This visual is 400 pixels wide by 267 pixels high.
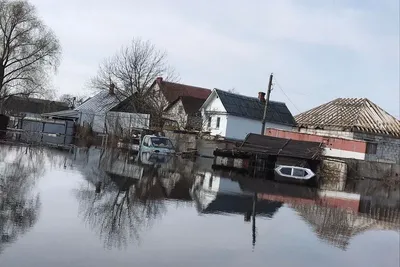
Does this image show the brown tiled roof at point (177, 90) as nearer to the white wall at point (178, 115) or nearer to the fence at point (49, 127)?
the white wall at point (178, 115)

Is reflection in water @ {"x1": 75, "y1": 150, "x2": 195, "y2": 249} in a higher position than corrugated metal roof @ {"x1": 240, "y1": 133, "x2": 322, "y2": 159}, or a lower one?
lower

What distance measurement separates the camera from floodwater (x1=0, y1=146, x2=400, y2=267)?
8531mm

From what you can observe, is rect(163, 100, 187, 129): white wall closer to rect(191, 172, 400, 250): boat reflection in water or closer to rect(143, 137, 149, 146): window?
rect(143, 137, 149, 146): window

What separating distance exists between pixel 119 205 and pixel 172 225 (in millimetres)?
2374

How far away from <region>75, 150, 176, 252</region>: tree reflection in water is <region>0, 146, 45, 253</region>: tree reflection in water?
A: 1.14m

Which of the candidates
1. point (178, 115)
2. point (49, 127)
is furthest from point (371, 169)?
point (49, 127)

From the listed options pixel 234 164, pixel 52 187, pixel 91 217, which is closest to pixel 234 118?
pixel 234 164

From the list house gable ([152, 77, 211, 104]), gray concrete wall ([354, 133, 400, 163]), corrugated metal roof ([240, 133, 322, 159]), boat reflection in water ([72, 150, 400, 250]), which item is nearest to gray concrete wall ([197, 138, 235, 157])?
corrugated metal roof ([240, 133, 322, 159])

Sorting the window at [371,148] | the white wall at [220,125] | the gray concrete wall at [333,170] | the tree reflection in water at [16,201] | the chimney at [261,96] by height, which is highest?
the chimney at [261,96]

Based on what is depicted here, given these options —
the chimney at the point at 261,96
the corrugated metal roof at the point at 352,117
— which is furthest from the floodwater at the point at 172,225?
the chimney at the point at 261,96

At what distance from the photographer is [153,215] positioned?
12453mm

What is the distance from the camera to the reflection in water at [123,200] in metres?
10.3

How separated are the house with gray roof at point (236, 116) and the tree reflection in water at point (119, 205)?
36.2 m

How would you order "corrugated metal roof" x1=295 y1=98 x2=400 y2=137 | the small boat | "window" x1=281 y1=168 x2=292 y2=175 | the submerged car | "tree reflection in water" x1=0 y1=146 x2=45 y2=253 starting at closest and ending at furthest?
1. "tree reflection in water" x1=0 y1=146 x2=45 y2=253
2. the small boat
3. "window" x1=281 y1=168 x2=292 y2=175
4. the submerged car
5. "corrugated metal roof" x1=295 y1=98 x2=400 y2=137
